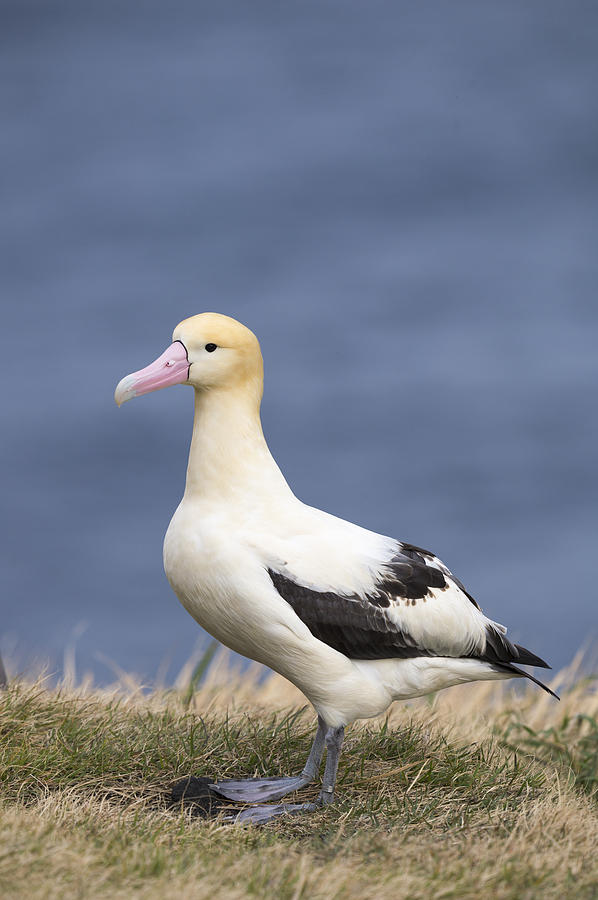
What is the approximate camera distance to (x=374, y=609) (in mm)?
5164

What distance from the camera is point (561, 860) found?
176 inches

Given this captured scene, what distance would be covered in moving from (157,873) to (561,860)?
1602 millimetres

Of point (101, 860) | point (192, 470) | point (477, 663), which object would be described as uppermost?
point (192, 470)

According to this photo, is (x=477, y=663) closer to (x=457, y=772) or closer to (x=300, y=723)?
(x=457, y=772)

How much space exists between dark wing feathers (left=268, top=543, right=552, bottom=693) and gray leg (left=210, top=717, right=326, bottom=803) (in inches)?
24.3

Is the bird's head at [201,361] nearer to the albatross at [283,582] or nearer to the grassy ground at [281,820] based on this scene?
the albatross at [283,582]

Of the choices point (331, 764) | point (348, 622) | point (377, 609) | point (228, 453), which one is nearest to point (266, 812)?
point (331, 764)

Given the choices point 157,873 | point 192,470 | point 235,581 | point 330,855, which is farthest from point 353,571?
point 157,873

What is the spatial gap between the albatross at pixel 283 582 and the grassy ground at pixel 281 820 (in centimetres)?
37

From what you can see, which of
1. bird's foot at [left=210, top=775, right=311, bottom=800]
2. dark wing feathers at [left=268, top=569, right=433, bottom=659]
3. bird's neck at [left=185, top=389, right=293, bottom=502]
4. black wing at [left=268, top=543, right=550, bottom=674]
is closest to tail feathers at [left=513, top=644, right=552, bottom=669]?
black wing at [left=268, top=543, right=550, bottom=674]

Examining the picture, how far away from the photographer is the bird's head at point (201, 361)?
17.3 feet

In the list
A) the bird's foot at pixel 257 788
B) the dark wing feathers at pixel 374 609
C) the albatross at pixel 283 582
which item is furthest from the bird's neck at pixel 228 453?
the bird's foot at pixel 257 788

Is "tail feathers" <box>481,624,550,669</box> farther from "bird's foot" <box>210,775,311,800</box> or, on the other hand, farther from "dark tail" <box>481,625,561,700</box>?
"bird's foot" <box>210,775,311,800</box>

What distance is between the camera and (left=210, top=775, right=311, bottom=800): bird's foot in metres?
5.25
